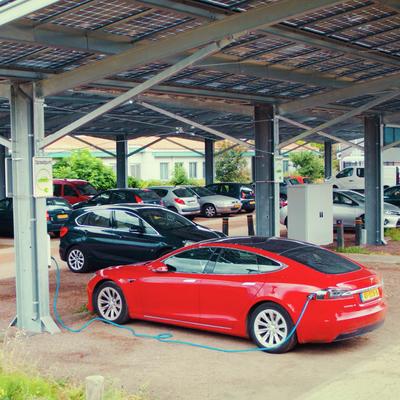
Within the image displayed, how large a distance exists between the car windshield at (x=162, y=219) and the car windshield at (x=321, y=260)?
225 inches

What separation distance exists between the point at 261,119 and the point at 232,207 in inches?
575

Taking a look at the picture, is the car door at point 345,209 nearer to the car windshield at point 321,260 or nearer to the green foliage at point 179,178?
the car windshield at point 321,260

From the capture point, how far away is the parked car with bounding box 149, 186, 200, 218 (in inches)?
1141

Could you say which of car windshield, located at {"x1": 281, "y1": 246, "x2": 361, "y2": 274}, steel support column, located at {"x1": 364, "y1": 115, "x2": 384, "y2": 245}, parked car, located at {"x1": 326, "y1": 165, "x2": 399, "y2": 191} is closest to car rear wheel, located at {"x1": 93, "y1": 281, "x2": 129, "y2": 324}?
car windshield, located at {"x1": 281, "y1": 246, "x2": 361, "y2": 274}

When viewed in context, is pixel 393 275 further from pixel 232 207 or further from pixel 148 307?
pixel 232 207

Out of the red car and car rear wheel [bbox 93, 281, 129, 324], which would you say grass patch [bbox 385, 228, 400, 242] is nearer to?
the red car

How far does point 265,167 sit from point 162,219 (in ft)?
9.60

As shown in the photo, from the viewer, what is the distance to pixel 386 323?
34.1ft

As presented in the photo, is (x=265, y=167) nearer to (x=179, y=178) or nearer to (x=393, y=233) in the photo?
(x=393, y=233)

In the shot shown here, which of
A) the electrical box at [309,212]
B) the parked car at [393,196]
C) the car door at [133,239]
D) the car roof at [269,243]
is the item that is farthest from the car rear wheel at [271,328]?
the parked car at [393,196]

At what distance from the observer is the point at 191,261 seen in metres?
9.81

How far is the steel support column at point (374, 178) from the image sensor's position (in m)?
20.5

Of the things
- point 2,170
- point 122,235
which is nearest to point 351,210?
point 122,235

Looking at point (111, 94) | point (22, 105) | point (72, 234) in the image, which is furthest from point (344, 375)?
point (111, 94)
